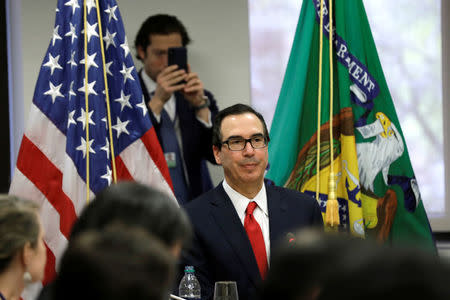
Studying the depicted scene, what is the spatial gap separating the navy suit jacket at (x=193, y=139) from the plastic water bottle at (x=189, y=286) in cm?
134

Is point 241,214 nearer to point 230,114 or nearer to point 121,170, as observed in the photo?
point 230,114

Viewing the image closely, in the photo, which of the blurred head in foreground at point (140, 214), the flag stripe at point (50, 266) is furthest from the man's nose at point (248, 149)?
the blurred head in foreground at point (140, 214)

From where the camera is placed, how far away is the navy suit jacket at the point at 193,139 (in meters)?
3.93

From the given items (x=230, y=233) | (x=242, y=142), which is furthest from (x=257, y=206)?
(x=242, y=142)

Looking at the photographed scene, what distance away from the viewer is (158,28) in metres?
4.00

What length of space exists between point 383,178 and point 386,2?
147 centimetres

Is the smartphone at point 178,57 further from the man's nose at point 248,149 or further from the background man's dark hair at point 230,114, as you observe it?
the man's nose at point 248,149

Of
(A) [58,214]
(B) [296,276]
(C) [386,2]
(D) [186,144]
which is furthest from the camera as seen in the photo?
(C) [386,2]

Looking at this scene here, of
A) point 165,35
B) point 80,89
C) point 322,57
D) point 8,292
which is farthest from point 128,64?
point 8,292

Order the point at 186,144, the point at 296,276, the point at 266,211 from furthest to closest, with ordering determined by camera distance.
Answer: the point at 186,144 → the point at 266,211 → the point at 296,276

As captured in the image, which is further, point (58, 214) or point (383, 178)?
point (383, 178)

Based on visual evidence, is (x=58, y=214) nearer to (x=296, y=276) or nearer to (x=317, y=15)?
A: (x=317, y=15)

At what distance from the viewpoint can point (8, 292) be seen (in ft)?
5.89

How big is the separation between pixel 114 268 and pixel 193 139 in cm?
303
